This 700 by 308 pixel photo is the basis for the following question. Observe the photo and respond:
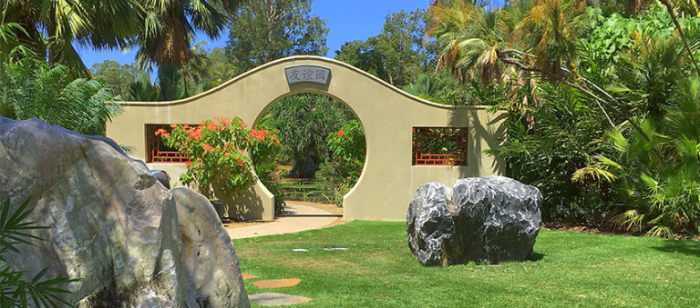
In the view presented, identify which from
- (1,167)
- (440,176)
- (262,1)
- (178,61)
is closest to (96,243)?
(1,167)

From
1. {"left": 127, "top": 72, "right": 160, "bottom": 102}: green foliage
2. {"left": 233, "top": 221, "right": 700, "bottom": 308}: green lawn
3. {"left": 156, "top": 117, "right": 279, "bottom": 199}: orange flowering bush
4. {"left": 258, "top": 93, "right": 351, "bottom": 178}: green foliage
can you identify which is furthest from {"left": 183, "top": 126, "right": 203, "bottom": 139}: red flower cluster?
{"left": 258, "top": 93, "right": 351, "bottom": 178}: green foliage

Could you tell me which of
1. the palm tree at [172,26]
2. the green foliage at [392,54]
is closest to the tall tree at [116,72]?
the green foliage at [392,54]

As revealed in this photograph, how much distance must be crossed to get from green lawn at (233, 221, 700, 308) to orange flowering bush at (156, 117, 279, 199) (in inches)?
120

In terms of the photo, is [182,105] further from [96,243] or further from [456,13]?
[96,243]

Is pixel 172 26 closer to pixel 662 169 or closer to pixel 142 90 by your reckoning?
pixel 142 90

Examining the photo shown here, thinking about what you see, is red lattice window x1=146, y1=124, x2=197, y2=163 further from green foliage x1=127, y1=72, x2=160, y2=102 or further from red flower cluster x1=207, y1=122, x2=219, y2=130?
green foliage x1=127, y1=72, x2=160, y2=102

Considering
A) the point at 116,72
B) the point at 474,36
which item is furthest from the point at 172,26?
the point at 116,72

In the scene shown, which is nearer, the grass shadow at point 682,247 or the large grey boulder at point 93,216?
the large grey boulder at point 93,216

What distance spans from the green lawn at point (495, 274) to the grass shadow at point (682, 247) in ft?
0.05

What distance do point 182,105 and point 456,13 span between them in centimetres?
710

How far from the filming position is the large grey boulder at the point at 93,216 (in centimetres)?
Result: 287

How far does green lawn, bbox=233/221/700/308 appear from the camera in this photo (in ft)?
19.9

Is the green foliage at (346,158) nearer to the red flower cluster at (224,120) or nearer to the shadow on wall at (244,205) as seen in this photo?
the shadow on wall at (244,205)

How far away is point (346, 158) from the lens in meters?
18.2
